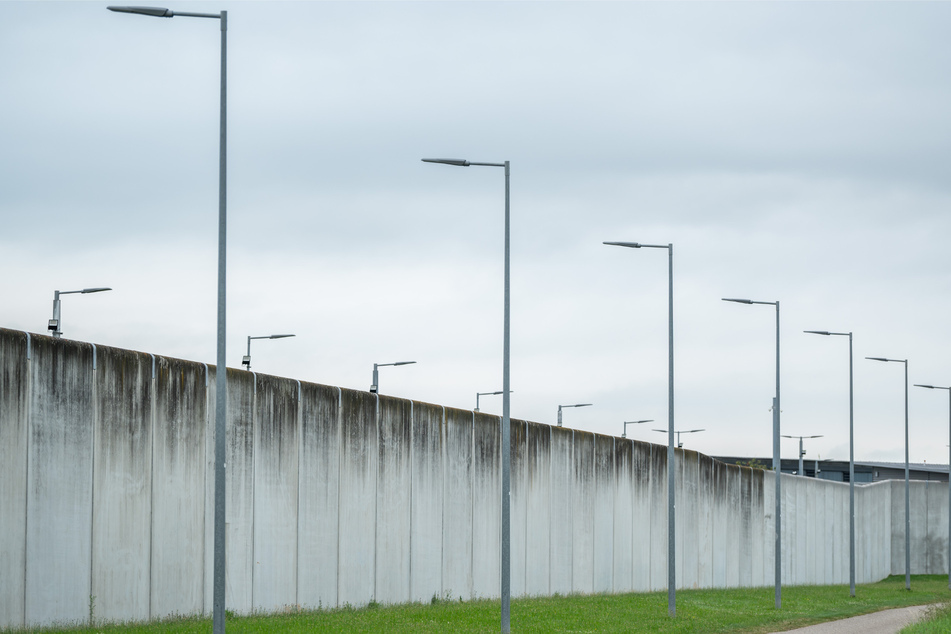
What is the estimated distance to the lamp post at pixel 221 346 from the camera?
16438 millimetres

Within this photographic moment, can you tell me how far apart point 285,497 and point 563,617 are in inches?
263

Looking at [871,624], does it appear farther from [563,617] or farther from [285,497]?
[285,497]

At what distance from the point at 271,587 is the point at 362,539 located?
3.85m

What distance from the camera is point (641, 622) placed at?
27.4 metres

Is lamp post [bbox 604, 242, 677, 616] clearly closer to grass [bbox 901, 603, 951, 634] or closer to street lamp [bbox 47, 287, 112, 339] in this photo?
grass [bbox 901, 603, 951, 634]

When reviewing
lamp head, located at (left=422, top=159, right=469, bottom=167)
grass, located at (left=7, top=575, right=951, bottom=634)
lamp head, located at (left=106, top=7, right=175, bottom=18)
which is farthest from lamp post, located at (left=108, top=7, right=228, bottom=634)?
lamp head, located at (left=422, top=159, right=469, bottom=167)

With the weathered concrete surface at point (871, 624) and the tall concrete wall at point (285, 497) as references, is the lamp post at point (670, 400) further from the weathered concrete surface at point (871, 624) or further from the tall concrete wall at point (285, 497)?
the tall concrete wall at point (285, 497)

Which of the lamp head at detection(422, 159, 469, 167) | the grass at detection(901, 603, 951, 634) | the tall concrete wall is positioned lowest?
the grass at detection(901, 603, 951, 634)

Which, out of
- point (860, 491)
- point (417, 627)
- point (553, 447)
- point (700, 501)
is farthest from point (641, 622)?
point (860, 491)

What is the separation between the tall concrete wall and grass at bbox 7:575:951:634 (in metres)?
0.84

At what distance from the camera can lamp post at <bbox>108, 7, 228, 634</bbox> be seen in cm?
1644

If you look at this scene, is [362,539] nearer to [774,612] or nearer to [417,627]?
[417,627]

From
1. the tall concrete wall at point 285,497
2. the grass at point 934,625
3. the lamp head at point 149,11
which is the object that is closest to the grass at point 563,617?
the tall concrete wall at point 285,497

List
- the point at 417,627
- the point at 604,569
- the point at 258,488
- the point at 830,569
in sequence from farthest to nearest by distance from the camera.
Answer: the point at 830,569
the point at 604,569
the point at 258,488
the point at 417,627
